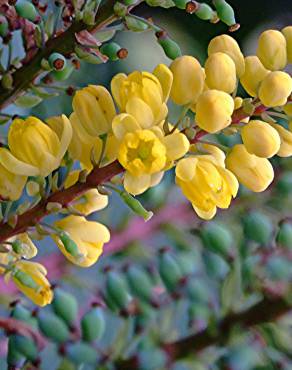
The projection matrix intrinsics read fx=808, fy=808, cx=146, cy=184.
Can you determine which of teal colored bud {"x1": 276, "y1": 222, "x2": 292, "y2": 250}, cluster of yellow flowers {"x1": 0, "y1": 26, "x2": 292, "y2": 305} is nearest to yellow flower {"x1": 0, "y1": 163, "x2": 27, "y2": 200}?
cluster of yellow flowers {"x1": 0, "y1": 26, "x2": 292, "y2": 305}

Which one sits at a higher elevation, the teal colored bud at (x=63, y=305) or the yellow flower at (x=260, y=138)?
the yellow flower at (x=260, y=138)

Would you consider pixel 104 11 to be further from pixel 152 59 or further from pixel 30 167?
pixel 152 59

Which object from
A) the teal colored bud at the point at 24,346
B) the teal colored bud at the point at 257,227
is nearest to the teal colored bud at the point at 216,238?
the teal colored bud at the point at 257,227

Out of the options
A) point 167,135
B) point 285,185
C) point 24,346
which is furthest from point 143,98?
point 285,185

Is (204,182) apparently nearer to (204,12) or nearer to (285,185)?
(204,12)

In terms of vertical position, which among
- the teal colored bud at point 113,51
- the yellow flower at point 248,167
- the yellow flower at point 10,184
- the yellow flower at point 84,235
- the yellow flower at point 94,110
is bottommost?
the yellow flower at point 84,235

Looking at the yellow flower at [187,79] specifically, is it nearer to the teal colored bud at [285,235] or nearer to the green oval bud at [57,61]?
the green oval bud at [57,61]

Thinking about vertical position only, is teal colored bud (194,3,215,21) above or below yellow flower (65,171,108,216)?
above

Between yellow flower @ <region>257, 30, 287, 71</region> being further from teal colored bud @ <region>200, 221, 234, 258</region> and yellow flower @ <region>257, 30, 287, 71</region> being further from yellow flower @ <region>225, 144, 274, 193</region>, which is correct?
teal colored bud @ <region>200, 221, 234, 258</region>
